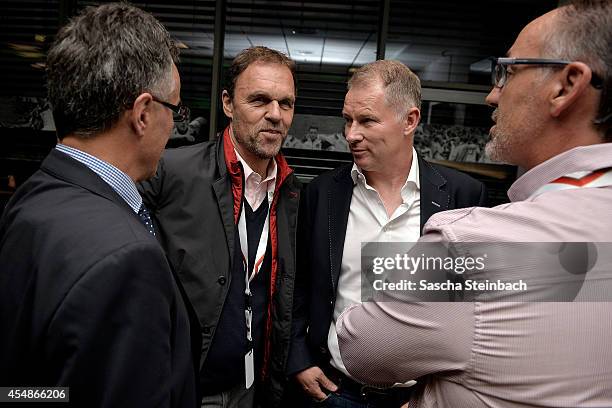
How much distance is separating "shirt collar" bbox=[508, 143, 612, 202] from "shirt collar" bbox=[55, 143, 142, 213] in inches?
37.0

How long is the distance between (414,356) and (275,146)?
129 centimetres

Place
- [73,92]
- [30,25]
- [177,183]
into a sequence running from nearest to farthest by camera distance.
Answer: [73,92] → [177,183] → [30,25]

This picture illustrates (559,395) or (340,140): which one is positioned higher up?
(340,140)

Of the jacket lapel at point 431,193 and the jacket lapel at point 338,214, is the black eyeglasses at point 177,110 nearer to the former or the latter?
the jacket lapel at point 338,214

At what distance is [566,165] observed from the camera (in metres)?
0.85

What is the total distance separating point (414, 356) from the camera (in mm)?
845

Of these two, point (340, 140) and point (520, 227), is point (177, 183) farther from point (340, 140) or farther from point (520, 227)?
point (340, 140)

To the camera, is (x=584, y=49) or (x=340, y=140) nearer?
(x=584, y=49)

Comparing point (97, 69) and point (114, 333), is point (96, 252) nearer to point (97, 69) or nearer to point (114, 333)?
point (114, 333)

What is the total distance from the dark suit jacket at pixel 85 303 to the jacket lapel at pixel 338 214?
1015mm

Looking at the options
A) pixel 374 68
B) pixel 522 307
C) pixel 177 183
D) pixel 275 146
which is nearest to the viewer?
pixel 522 307

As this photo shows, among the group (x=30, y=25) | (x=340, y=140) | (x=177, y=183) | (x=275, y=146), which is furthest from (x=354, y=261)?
(x=30, y=25)

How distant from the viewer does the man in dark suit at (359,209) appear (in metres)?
1.85

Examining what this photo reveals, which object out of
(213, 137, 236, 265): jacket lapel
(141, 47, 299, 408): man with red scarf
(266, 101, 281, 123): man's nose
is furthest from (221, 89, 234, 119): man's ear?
(213, 137, 236, 265): jacket lapel
